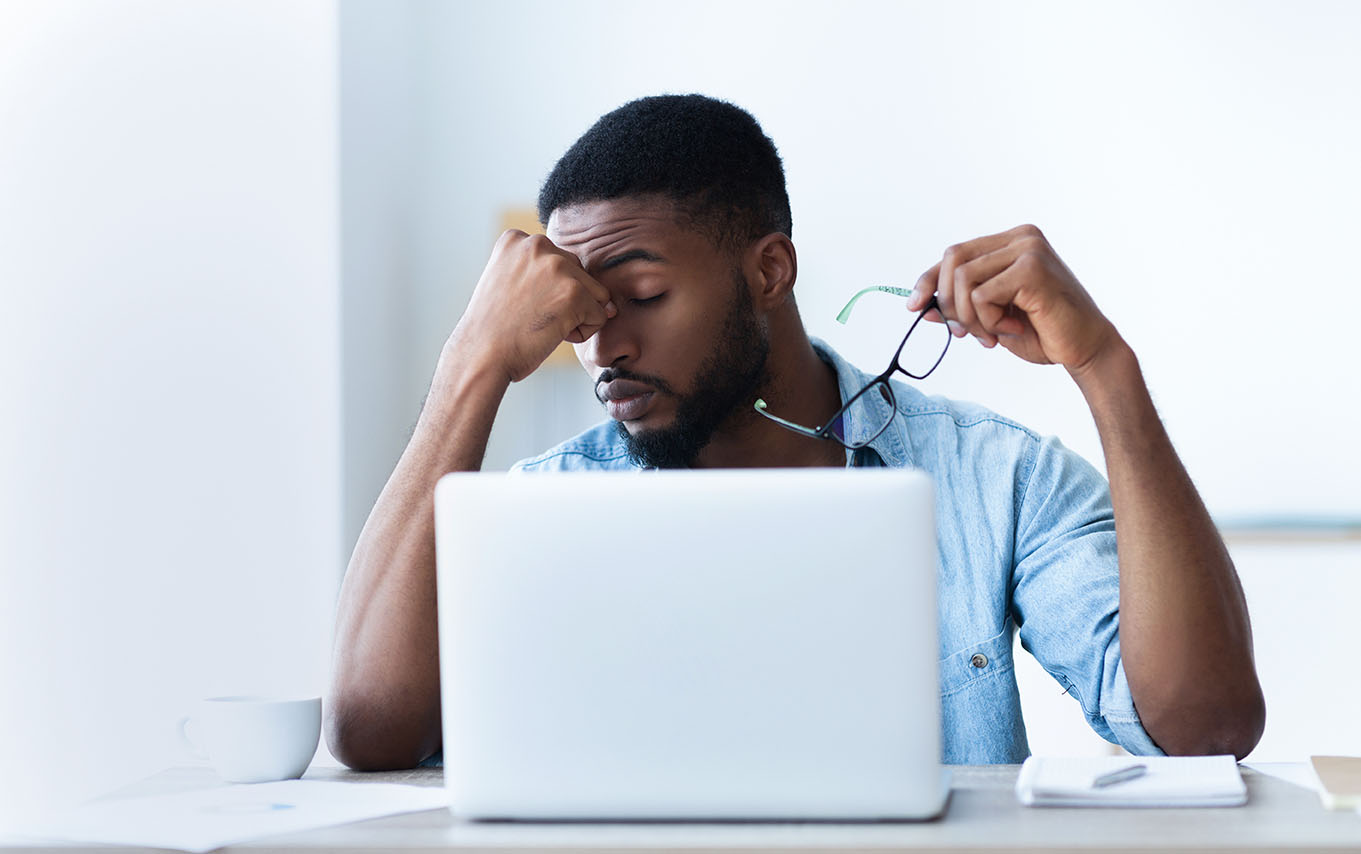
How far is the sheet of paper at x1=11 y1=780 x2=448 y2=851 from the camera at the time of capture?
0.78 metres

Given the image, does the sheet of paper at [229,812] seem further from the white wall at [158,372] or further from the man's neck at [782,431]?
the white wall at [158,372]

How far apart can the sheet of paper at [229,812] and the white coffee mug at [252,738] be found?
23 mm

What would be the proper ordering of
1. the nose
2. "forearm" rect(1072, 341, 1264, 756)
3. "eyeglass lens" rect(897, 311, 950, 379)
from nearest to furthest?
"forearm" rect(1072, 341, 1264, 756) → the nose → "eyeglass lens" rect(897, 311, 950, 379)

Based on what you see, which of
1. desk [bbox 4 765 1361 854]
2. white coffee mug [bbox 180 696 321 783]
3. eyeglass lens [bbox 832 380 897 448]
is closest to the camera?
desk [bbox 4 765 1361 854]

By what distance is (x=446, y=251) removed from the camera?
10.7 feet

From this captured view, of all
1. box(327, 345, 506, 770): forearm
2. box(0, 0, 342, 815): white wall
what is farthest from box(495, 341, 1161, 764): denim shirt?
box(0, 0, 342, 815): white wall

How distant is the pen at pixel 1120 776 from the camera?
842 millimetres

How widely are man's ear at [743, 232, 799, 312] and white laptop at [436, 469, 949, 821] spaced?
90 centimetres

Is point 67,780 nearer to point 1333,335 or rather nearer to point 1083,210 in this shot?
point 1083,210

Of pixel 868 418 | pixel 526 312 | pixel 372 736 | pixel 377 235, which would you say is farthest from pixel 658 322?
pixel 377 235

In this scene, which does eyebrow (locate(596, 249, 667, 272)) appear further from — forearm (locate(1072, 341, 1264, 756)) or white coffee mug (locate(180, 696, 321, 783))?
white coffee mug (locate(180, 696, 321, 783))

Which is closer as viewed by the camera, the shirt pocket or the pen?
the pen

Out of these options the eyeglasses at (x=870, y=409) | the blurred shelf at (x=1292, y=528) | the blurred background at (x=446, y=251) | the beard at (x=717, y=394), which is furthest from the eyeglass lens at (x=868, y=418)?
the blurred shelf at (x=1292, y=528)

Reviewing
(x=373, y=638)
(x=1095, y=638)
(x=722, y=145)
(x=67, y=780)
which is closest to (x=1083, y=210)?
(x=722, y=145)
